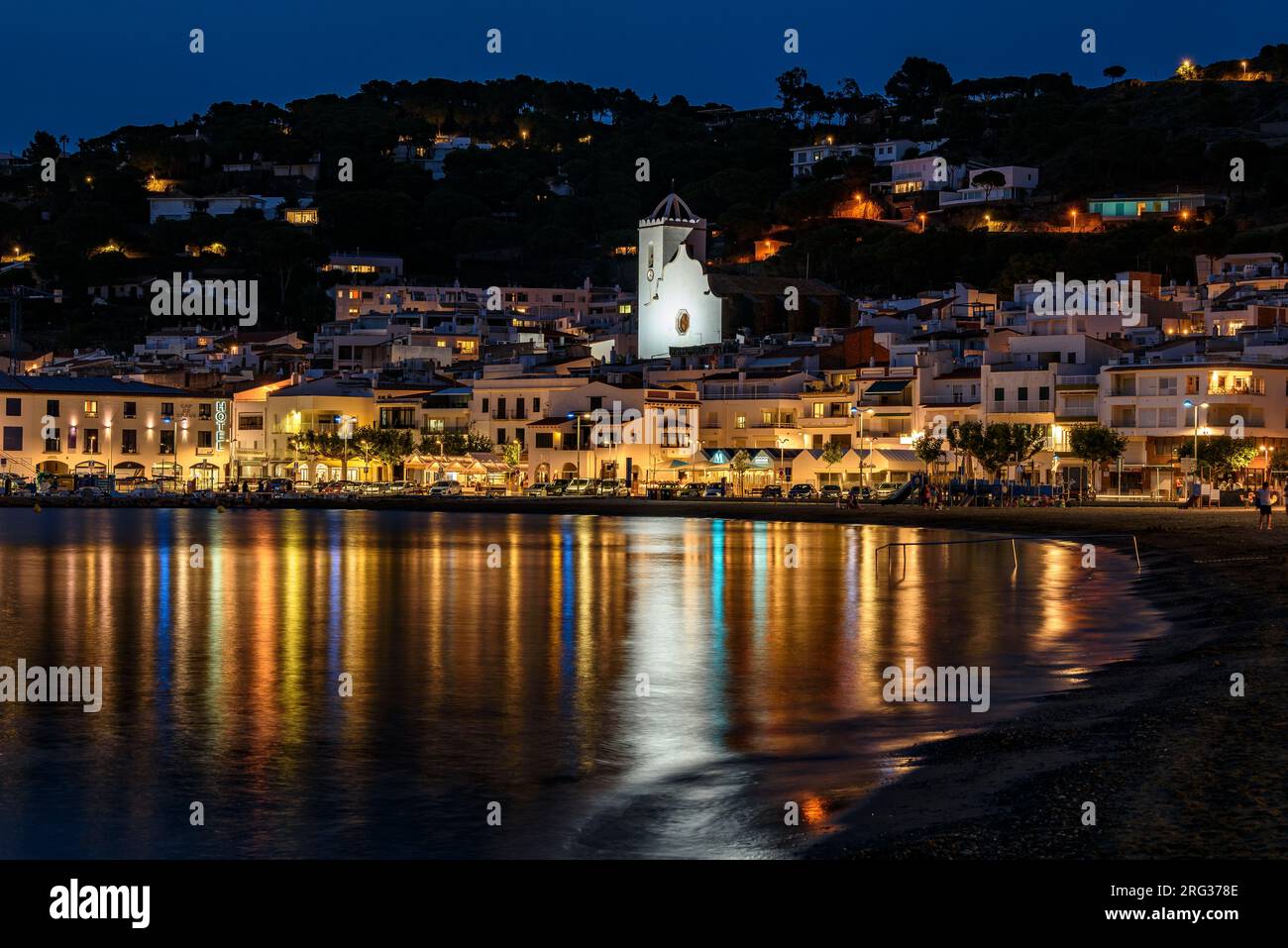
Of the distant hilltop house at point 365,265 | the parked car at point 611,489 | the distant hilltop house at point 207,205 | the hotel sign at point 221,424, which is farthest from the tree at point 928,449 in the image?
the distant hilltop house at point 207,205

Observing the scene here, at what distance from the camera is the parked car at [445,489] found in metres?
88.8

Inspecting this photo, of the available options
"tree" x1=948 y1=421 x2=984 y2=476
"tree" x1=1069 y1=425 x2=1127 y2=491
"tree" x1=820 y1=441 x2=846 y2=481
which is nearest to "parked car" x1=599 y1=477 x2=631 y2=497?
"tree" x1=820 y1=441 x2=846 y2=481

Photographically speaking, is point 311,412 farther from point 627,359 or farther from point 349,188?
point 349,188

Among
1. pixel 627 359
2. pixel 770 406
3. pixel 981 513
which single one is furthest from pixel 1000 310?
pixel 981 513

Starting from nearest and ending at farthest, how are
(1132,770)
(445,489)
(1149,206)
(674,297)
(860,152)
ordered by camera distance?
1. (1132,770)
2. (445,489)
3. (674,297)
4. (1149,206)
5. (860,152)

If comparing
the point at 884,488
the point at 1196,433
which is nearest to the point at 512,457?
the point at 884,488

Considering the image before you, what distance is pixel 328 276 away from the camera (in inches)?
6156

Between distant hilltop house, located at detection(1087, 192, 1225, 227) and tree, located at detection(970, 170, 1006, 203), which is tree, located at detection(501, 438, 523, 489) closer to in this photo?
distant hilltop house, located at detection(1087, 192, 1225, 227)

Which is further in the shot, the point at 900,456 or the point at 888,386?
the point at 888,386

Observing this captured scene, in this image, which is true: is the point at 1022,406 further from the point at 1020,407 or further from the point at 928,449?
the point at 928,449

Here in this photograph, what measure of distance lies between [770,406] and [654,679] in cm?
6485

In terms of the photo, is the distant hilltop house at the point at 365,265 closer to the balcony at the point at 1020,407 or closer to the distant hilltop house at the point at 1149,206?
the distant hilltop house at the point at 1149,206

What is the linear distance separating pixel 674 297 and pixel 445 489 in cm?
2916

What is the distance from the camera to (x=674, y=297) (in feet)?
370
